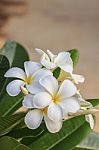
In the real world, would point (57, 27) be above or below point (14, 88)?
Result: below

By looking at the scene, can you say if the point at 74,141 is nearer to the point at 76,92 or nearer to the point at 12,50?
the point at 76,92

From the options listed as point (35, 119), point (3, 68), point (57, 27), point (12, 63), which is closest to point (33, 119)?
point (35, 119)

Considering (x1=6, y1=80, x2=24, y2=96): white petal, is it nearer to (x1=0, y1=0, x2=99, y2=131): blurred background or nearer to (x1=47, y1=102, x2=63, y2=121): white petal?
(x1=47, y1=102, x2=63, y2=121): white petal

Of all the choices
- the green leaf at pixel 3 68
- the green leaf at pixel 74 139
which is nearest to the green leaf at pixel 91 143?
the green leaf at pixel 74 139

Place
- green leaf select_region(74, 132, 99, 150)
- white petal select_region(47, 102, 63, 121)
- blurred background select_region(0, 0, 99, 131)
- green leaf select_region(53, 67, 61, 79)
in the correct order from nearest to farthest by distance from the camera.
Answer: white petal select_region(47, 102, 63, 121), green leaf select_region(53, 67, 61, 79), green leaf select_region(74, 132, 99, 150), blurred background select_region(0, 0, 99, 131)

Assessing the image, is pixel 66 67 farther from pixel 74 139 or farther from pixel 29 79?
pixel 74 139

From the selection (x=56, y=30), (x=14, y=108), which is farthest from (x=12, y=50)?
(x=56, y=30)

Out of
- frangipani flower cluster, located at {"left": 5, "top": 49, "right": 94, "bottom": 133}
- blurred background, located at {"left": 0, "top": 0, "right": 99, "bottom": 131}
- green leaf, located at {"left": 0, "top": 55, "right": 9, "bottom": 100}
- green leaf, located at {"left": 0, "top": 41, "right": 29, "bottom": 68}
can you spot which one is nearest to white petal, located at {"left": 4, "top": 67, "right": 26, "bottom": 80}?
frangipani flower cluster, located at {"left": 5, "top": 49, "right": 94, "bottom": 133}
